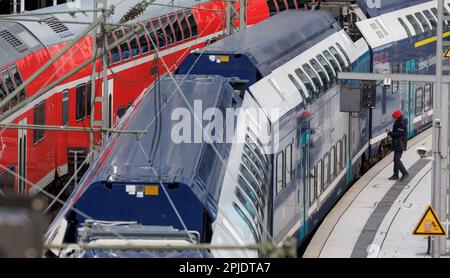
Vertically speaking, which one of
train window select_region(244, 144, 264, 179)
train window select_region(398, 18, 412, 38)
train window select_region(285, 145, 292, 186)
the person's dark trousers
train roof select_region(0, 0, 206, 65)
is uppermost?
train roof select_region(0, 0, 206, 65)

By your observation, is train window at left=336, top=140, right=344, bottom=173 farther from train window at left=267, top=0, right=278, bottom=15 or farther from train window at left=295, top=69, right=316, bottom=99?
train window at left=267, top=0, right=278, bottom=15

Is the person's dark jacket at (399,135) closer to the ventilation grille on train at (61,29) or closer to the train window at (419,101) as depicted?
the train window at (419,101)

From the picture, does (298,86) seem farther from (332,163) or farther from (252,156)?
(252,156)

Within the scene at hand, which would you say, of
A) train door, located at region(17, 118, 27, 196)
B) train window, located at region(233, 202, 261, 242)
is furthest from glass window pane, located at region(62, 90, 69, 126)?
train window, located at region(233, 202, 261, 242)

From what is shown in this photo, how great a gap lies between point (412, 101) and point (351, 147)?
18.4 feet

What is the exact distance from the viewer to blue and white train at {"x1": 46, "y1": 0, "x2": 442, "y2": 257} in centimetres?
1506

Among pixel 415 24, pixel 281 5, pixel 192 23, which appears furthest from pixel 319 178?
pixel 281 5

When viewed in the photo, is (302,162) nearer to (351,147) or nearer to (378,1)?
(351,147)

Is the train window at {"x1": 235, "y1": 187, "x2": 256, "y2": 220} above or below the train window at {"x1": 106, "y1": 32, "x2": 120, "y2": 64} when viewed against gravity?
below

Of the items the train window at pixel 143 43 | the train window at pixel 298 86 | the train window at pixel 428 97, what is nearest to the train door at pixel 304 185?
the train window at pixel 298 86

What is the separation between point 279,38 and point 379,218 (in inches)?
159

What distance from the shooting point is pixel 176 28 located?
3388 centimetres

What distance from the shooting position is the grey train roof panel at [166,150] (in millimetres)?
15391

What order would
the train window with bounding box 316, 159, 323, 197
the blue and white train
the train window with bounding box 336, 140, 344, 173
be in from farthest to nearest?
the train window with bounding box 336, 140, 344, 173
the train window with bounding box 316, 159, 323, 197
the blue and white train
